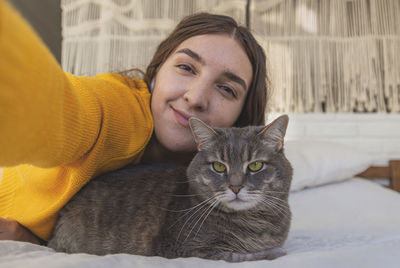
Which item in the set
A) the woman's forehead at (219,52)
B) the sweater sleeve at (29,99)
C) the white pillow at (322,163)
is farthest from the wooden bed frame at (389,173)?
the sweater sleeve at (29,99)

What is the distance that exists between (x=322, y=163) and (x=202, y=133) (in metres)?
1.09

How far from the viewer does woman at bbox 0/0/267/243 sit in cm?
37

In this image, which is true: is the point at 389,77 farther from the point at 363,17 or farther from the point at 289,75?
the point at 289,75

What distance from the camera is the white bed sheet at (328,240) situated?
0.60m

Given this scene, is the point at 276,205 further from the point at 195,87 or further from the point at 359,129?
the point at 359,129

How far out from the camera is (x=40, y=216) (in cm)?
88

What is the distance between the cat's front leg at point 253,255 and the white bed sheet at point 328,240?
55 mm

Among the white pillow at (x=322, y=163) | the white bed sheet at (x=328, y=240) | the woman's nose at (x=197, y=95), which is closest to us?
the white bed sheet at (x=328, y=240)

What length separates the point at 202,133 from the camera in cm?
94

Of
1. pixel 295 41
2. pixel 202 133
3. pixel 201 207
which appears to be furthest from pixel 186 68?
pixel 295 41

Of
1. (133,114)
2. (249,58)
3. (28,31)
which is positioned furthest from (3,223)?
(249,58)

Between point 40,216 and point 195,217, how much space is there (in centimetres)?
45

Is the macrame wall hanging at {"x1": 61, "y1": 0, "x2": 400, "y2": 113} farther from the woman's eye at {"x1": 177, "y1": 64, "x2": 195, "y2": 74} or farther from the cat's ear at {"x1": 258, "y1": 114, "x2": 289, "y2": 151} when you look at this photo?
the cat's ear at {"x1": 258, "y1": 114, "x2": 289, "y2": 151}

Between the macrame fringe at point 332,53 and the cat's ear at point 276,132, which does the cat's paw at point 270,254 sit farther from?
the macrame fringe at point 332,53
